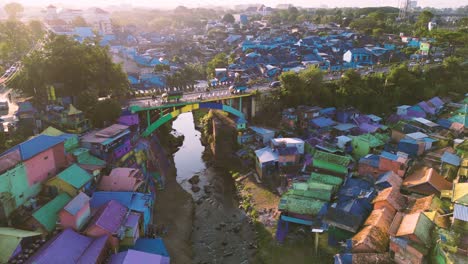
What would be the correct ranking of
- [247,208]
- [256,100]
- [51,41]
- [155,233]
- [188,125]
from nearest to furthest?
[155,233]
[247,208]
[51,41]
[256,100]
[188,125]

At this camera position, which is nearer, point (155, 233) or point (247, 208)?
point (155, 233)

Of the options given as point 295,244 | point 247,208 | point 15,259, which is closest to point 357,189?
point 295,244

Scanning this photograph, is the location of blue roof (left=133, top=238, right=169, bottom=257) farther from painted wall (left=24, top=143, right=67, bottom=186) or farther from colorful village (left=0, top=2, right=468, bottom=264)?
painted wall (left=24, top=143, right=67, bottom=186)

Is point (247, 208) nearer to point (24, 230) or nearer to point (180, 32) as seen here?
point (24, 230)

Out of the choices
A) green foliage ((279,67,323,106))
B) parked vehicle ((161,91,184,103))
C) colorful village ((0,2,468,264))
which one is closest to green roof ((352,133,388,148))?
colorful village ((0,2,468,264))

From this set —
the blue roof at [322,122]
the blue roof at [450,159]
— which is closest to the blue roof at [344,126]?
the blue roof at [322,122]

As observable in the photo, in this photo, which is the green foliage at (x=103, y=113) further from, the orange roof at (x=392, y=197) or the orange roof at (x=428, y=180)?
the orange roof at (x=428, y=180)

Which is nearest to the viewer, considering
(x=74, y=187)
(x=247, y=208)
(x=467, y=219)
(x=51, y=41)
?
(x=467, y=219)

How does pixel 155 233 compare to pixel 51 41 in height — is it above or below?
below
